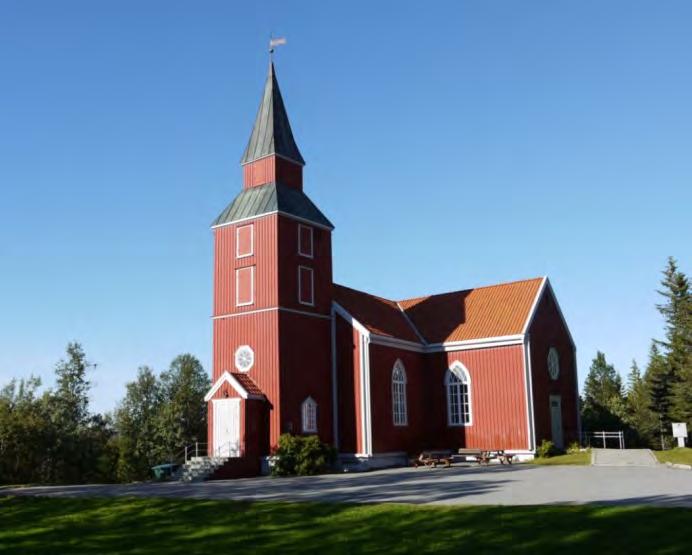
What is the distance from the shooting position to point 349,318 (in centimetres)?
3328

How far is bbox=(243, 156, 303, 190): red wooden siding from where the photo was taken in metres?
33.7

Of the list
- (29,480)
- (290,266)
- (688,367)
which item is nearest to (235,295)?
(290,266)

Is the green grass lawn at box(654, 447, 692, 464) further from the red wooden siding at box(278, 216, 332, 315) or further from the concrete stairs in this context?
the concrete stairs

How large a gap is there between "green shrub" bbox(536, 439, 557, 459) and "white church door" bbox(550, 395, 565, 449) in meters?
2.11

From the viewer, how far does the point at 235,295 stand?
3256 centimetres

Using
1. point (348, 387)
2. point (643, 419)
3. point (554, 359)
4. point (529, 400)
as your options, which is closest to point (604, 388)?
point (643, 419)

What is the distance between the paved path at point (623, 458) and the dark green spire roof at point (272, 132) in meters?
19.3

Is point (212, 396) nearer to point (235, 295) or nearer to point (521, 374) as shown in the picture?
point (235, 295)

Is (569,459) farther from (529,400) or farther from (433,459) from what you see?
(433,459)

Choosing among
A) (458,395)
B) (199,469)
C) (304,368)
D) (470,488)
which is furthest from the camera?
(458,395)

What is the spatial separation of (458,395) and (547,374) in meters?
4.65

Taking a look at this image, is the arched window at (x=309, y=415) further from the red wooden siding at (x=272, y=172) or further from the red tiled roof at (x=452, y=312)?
the red wooden siding at (x=272, y=172)

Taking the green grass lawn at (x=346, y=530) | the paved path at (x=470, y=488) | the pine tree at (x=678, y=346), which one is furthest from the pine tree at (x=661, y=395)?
the green grass lawn at (x=346, y=530)

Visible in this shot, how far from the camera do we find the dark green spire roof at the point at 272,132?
112ft
